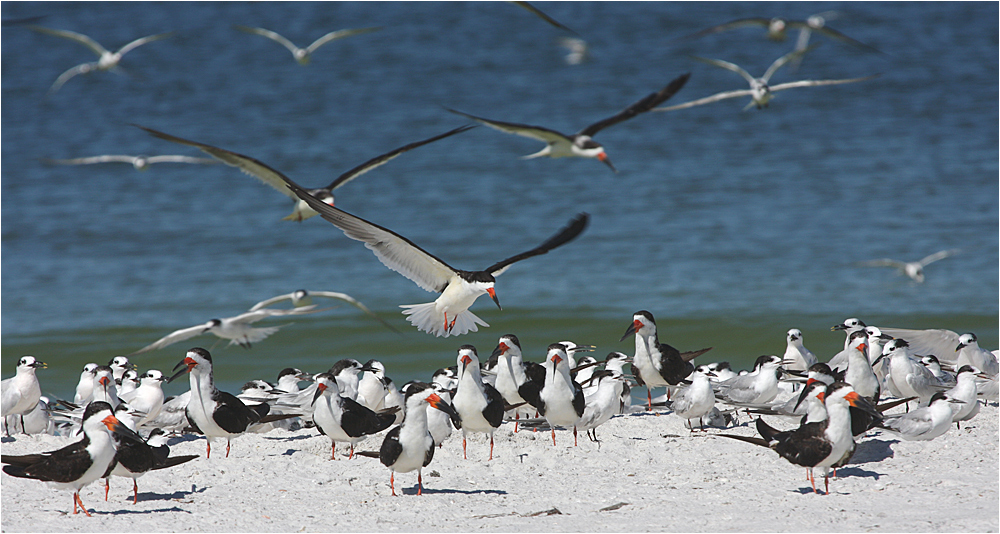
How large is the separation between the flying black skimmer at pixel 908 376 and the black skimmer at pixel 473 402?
3.57m

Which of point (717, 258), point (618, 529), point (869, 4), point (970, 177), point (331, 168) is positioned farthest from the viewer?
point (869, 4)

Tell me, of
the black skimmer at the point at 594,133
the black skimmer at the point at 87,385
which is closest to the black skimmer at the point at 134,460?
the black skimmer at the point at 87,385

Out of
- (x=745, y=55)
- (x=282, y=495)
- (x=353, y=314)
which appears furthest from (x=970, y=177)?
(x=282, y=495)

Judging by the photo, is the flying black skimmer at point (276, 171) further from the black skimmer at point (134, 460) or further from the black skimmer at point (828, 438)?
the black skimmer at point (828, 438)

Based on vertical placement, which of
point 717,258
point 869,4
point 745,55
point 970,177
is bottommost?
point 717,258

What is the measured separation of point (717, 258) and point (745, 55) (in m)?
14.3

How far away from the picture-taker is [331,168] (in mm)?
23484

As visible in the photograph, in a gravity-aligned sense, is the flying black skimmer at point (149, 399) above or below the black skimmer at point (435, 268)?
below

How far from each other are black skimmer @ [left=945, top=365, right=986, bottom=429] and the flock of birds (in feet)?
0.04

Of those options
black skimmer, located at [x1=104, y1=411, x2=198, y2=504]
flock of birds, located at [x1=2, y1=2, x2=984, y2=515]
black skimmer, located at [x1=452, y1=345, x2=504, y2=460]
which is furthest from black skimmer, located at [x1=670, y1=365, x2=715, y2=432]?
black skimmer, located at [x1=104, y1=411, x2=198, y2=504]

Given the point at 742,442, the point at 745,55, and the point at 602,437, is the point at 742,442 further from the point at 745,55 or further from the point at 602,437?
the point at 745,55

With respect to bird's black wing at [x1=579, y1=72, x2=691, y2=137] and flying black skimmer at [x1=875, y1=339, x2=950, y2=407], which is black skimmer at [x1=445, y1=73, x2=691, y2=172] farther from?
flying black skimmer at [x1=875, y1=339, x2=950, y2=407]

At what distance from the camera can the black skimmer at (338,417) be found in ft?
23.2

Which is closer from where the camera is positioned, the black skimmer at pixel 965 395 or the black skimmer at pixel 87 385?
the black skimmer at pixel 965 395
